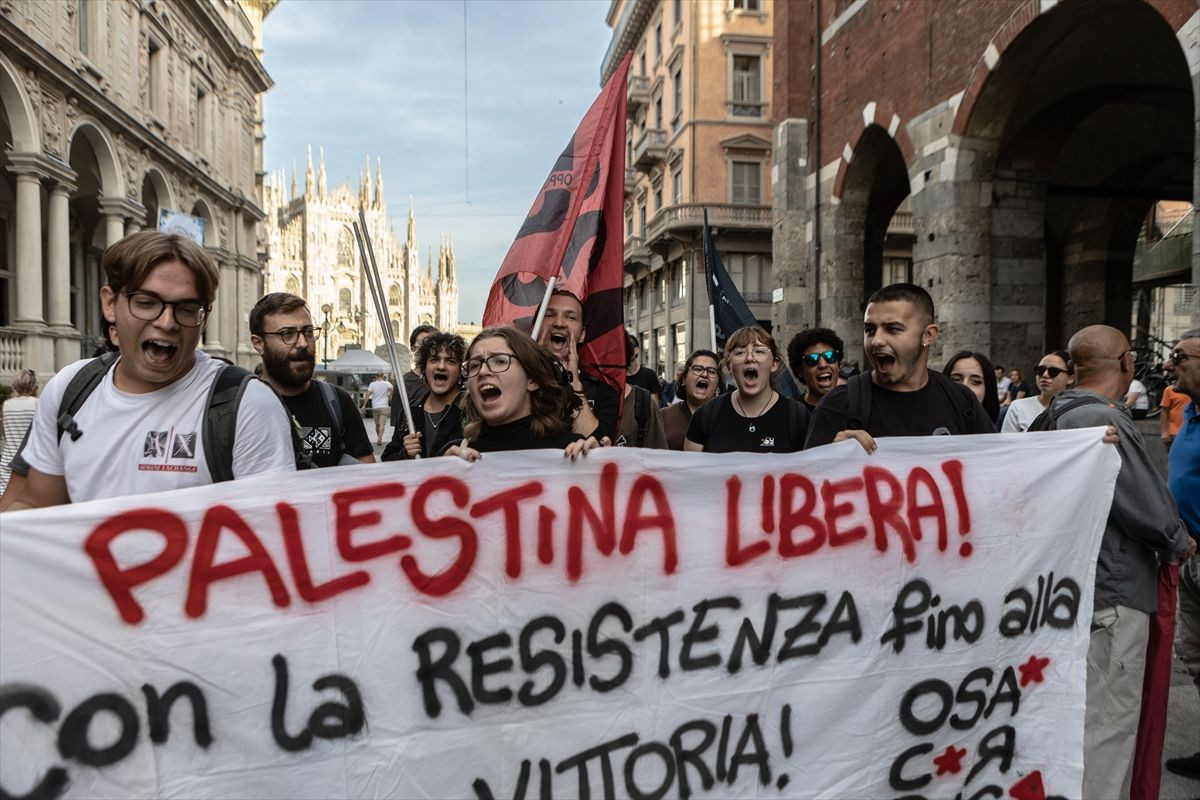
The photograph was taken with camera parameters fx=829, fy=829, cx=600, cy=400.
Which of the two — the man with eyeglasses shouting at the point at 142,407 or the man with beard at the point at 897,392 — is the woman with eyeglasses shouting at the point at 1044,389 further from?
the man with eyeglasses shouting at the point at 142,407

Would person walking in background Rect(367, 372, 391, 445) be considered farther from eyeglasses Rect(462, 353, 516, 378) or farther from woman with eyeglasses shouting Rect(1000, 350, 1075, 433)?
eyeglasses Rect(462, 353, 516, 378)

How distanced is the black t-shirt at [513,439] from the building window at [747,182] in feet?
100

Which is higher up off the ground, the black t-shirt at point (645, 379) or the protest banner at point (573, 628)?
the black t-shirt at point (645, 379)

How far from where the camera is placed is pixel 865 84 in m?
13.9

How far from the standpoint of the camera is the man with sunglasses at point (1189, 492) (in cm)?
331

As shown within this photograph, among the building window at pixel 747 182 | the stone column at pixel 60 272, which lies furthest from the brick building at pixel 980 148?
the stone column at pixel 60 272

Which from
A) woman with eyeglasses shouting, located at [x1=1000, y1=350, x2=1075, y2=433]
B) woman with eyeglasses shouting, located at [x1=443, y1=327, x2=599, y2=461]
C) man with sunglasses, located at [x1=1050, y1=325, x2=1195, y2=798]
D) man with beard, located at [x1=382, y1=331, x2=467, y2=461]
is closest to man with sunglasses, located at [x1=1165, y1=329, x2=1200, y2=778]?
man with sunglasses, located at [x1=1050, y1=325, x2=1195, y2=798]

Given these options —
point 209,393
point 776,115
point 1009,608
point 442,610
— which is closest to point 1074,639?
point 1009,608

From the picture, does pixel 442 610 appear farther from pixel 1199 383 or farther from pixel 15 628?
pixel 1199 383

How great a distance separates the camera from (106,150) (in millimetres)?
20672

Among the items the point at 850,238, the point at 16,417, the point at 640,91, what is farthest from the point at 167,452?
the point at 640,91

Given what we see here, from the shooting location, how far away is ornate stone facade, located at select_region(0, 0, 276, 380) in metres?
16.5

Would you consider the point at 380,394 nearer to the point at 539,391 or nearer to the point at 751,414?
the point at 751,414

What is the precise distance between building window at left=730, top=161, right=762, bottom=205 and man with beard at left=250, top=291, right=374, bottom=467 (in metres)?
29.8
